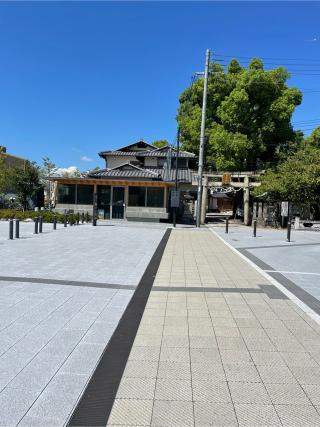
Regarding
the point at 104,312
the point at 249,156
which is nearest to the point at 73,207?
the point at 249,156

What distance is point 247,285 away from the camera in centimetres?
859

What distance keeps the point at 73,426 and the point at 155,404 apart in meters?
0.69

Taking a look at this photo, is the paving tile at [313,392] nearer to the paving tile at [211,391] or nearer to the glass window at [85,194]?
the paving tile at [211,391]

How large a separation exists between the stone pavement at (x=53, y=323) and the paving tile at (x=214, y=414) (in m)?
0.99

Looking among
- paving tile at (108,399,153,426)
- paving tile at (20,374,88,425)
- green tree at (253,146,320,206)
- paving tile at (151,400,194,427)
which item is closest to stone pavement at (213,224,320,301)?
paving tile at (151,400,194,427)

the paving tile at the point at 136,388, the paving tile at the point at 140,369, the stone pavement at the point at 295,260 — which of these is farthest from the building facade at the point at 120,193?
the paving tile at the point at 136,388

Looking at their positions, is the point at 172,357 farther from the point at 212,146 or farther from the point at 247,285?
the point at 212,146

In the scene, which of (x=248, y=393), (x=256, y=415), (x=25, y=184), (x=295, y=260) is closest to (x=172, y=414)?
(x=256, y=415)

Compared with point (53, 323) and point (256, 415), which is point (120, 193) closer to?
point (53, 323)

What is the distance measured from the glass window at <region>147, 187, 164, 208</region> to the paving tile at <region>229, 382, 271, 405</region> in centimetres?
2736

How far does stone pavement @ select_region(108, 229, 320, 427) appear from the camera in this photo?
329 cm

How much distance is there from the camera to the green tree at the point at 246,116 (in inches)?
1307

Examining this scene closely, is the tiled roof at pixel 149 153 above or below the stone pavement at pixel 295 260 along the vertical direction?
above

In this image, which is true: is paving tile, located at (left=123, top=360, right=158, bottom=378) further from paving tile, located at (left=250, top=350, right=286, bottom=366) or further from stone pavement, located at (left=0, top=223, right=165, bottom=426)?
paving tile, located at (left=250, top=350, right=286, bottom=366)
